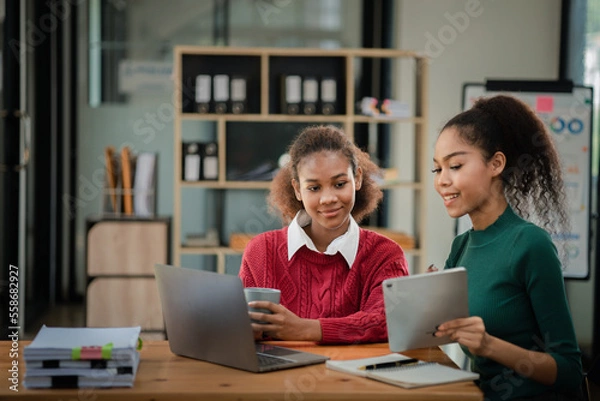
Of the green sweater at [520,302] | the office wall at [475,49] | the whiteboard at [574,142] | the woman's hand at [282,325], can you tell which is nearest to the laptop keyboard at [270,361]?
the woman's hand at [282,325]

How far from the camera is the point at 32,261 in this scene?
6074mm

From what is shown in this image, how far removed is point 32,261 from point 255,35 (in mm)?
2328

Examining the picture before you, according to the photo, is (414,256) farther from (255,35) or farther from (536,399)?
(536,399)

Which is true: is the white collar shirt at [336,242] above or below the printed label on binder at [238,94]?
below

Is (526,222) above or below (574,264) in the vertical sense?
above

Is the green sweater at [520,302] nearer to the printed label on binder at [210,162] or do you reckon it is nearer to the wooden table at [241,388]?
the wooden table at [241,388]

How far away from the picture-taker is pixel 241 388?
1.62 meters

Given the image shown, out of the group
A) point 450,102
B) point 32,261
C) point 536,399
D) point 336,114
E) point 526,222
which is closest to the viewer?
point 536,399

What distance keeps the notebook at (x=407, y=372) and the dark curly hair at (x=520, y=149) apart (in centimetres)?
48

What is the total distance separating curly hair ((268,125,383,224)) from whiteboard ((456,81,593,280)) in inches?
80.9

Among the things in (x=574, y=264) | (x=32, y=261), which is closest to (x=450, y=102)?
(x=574, y=264)

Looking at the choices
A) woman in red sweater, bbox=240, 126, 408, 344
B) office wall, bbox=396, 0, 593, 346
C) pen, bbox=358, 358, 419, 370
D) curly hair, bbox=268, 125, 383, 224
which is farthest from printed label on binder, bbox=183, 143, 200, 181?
pen, bbox=358, 358, 419, 370

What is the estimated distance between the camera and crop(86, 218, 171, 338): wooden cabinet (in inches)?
185

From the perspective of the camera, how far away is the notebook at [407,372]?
1.66 metres
